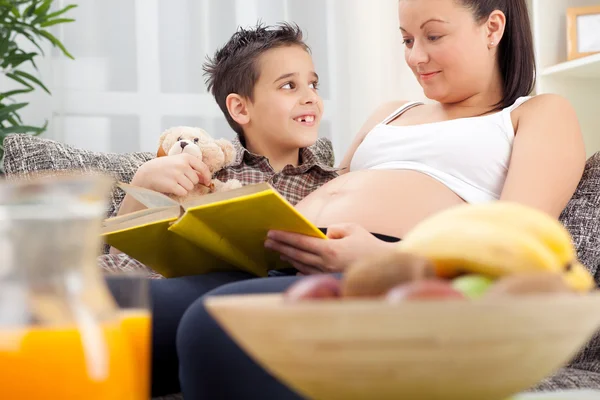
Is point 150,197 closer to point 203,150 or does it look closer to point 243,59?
point 203,150

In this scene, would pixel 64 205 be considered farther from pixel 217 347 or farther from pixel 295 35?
pixel 295 35

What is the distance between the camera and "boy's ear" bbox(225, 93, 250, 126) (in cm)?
176

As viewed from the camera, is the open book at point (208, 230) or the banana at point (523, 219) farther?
the open book at point (208, 230)

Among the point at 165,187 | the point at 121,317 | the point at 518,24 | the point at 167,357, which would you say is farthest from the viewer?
the point at 518,24

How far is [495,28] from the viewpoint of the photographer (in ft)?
4.95

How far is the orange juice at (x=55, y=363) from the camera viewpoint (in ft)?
1.40

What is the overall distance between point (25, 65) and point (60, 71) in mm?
137

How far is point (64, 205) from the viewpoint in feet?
1.36

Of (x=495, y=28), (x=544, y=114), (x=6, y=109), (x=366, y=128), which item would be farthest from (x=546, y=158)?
(x=6, y=109)

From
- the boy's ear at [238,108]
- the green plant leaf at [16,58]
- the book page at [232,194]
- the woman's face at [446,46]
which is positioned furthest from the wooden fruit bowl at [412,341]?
the green plant leaf at [16,58]

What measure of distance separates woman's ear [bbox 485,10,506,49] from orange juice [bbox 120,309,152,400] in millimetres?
1195

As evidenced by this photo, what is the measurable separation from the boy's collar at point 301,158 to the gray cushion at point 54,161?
231 mm

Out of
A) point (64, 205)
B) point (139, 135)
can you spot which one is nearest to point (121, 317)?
point (64, 205)

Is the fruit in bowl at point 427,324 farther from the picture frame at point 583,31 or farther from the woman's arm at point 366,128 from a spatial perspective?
the picture frame at point 583,31
